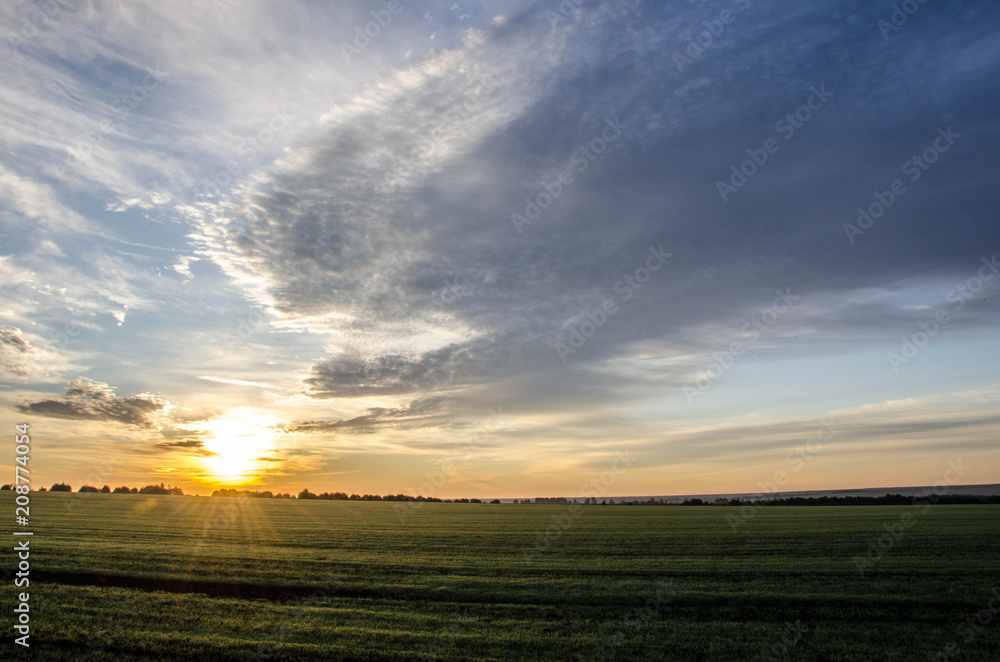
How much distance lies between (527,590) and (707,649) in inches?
267

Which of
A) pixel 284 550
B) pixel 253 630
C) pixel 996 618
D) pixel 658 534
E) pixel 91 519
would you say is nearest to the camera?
pixel 253 630

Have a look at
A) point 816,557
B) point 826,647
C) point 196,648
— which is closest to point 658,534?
point 816,557

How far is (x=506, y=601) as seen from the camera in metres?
16.9

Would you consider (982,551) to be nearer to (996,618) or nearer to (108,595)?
(996,618)

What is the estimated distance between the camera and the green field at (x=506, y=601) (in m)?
12.9

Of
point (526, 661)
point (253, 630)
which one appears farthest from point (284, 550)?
point (526, 661)

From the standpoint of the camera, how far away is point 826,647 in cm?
1306

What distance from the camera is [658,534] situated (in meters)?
36.5

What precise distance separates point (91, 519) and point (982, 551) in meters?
60.5

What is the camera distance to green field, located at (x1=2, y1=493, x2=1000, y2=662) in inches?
507

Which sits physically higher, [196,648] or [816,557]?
[196,648]

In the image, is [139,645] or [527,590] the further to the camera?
[527,590]

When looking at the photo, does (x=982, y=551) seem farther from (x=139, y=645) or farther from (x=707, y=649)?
(x=139, y=645)

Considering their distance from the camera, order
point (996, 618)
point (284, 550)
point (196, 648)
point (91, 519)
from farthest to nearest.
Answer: point (91, 519)
point (284, 550)
point (996, 618)
point (196, 648)
